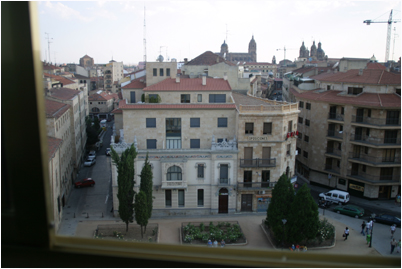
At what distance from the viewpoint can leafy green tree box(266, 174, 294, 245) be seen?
21.9 m

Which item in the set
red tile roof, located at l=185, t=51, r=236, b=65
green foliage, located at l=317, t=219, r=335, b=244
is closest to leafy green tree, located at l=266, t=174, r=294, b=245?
green foliage, located at l=317, t=219, r=335, b=244

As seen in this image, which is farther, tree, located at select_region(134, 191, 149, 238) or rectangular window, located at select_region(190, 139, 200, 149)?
rectangular window, located at select_region(190, 139, 200, 149)

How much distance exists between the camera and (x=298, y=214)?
70.6ft

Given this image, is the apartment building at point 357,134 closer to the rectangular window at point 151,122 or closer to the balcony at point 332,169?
the balcony at point 332,169

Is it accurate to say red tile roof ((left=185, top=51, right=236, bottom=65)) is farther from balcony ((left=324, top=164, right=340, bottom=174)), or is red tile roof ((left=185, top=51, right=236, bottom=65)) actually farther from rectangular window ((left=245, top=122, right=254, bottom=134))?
rectangular window ((left=245, top=122, right=254, bottom=134))

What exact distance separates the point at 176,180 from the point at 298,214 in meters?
9.86

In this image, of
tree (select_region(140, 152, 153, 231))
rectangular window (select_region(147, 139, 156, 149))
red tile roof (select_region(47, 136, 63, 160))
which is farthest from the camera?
rectangular window (select_region(147, 139, 156, 149))

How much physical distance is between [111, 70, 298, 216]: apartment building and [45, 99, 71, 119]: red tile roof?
558 cm

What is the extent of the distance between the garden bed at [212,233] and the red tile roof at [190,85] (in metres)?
11.5

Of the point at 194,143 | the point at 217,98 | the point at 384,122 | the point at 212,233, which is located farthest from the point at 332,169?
the point at 212,233

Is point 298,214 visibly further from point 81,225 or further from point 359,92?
point 359,92

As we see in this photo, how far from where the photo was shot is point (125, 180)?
23266mm

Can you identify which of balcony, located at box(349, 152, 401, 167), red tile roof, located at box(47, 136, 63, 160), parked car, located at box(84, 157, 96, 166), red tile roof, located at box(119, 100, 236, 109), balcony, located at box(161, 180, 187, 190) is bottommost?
parked car, located at box(84, 157, 96, 166)

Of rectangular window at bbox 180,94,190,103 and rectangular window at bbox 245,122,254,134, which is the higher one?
rectangular window at bbox 180,94,190,103
